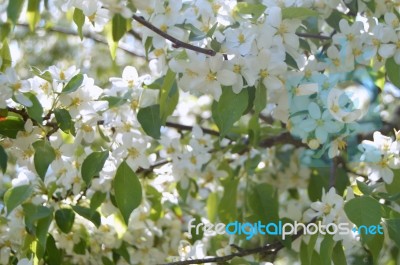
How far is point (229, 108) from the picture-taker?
1.35m

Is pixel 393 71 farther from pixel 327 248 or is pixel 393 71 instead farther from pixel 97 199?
pixel 97 199

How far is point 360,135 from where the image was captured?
77.0 inches

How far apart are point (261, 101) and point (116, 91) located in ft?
1.15

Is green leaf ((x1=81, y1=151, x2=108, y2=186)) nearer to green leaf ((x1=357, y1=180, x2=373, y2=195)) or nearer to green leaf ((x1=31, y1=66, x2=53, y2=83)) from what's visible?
green leaf ((x1=31, y1=66, x2=53, y2=83))

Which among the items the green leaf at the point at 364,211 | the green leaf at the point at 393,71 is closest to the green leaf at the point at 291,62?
the green leaf at the point at 393,71

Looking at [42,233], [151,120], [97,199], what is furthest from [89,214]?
[151,120]

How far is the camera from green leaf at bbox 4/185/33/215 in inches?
54.5

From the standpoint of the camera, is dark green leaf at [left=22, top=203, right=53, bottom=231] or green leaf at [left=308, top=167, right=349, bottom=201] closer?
dark green leaf at [left=22, top=203, right=53, bottom=231]

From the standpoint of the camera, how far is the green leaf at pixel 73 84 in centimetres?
135

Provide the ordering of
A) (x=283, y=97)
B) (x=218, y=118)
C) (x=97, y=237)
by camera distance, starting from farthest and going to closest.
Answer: (x=97, y=237)
(x=283, y=97)
(x=218, y=118)

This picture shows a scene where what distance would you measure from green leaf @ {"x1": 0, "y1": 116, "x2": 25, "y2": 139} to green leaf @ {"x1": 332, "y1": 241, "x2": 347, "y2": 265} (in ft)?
1.99

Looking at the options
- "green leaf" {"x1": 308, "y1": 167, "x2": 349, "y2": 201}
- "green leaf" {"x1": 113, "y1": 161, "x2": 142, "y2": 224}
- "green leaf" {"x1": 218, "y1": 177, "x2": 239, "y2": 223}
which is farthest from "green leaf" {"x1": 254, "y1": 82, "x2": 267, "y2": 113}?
"green leaf" {"x1": 308, "y1": 167, "x2": 349, "y2": 201}

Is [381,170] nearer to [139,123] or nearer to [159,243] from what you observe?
[139,123]

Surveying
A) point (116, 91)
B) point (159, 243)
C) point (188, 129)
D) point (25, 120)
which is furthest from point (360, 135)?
point (25, 120)
